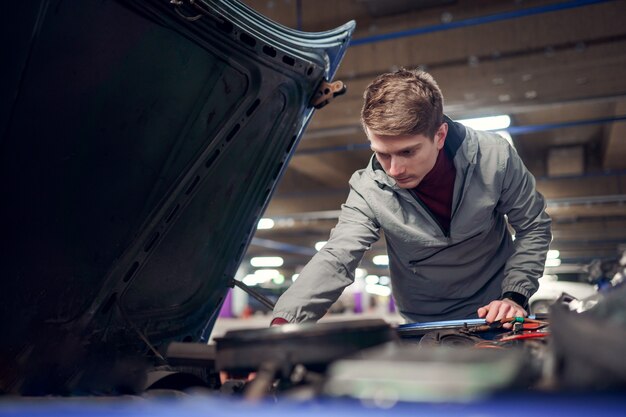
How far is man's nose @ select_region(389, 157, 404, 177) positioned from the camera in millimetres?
1720

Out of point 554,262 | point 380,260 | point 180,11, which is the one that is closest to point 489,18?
point 180,11

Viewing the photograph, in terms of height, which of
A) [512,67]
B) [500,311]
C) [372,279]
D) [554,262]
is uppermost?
[512,67]

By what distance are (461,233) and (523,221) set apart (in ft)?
0.97

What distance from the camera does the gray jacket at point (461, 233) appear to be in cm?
187

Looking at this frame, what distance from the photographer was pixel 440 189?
1.88m

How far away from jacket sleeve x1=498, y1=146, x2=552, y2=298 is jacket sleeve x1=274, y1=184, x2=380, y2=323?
18.8 inches

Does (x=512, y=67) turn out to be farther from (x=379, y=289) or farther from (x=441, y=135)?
(x=379, y=289)

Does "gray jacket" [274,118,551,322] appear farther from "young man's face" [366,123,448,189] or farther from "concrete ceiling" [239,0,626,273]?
"concrete ceiling" [239,0,626,273]

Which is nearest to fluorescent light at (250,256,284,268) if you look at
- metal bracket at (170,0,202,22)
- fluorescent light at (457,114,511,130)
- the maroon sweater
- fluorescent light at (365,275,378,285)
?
fluorescent light at (365,275,378,285)

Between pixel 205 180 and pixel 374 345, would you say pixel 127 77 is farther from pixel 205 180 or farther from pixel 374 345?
pixel 374 345

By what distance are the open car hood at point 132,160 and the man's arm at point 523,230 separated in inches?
30.4

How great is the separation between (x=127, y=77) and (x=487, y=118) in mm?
5118

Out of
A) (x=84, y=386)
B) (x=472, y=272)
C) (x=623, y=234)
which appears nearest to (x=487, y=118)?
(x=472, y=272)

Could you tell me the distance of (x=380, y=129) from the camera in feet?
5.46
